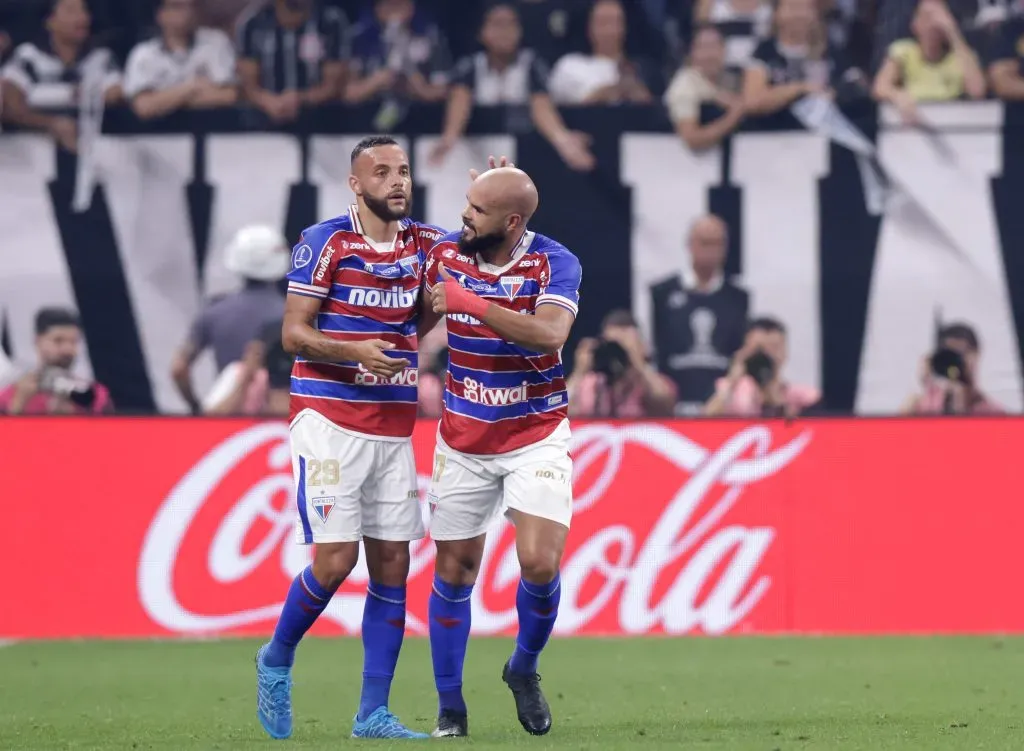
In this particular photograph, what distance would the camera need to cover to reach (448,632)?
692cm

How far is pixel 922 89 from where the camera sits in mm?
14164

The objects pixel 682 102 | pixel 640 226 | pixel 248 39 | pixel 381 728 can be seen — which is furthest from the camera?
pixel 248 39

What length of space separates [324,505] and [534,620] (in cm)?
95

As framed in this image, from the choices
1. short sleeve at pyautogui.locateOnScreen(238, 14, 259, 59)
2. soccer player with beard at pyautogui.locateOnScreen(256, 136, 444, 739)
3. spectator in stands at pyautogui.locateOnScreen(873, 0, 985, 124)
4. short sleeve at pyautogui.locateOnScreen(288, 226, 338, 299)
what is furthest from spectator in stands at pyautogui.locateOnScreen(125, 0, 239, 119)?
short sleeve at pyautogui.locateOnScreen(288, 226, 338, 299)

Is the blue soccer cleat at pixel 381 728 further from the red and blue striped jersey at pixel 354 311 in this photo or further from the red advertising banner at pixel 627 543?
the red advertising banner at pixel 627 543

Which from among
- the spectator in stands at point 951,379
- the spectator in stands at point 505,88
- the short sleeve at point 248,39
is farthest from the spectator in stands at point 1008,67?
the short sleeve at point 248,39

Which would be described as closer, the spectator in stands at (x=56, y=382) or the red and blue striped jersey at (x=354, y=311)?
the red and blue striped jersey at (x=354, y=311)

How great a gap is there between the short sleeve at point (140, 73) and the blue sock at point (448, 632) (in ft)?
27.5

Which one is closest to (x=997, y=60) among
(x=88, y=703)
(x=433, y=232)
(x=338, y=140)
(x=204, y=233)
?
(x=338, y=140)

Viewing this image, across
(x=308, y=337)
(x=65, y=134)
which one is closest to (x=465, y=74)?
(x=65, y=134)

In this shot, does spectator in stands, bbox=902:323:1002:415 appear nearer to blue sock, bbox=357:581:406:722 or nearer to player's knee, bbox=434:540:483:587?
player's knee, bbox=434:540:483:587

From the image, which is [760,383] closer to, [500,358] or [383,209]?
[500,358]

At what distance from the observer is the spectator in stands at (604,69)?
46.9 ft

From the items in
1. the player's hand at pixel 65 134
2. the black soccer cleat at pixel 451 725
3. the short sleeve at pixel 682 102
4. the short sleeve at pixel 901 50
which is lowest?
the black soccer cleat at pixel 451 725
